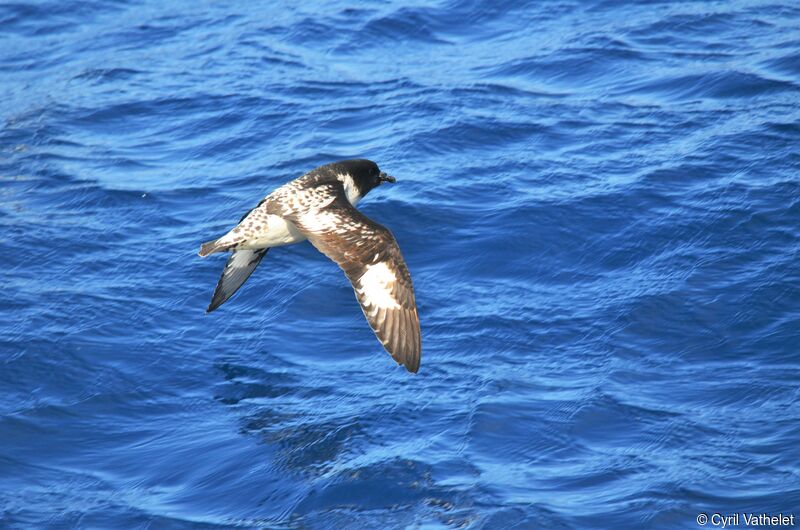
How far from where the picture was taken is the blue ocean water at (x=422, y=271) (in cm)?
909

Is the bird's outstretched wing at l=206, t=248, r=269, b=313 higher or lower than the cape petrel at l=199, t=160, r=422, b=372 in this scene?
lower

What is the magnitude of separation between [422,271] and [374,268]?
2.65 meters

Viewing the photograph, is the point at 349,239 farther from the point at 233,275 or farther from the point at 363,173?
the point at 233,275

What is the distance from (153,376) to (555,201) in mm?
4549

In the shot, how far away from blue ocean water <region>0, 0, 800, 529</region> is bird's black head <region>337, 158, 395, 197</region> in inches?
48.9

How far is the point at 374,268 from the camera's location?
30.4ft

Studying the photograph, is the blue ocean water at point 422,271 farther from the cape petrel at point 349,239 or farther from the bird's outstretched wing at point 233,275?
the cape petrel at point 349,239

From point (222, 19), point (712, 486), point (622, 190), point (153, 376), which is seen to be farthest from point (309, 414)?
point (222, 19)

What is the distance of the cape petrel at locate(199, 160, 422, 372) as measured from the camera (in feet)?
29.7

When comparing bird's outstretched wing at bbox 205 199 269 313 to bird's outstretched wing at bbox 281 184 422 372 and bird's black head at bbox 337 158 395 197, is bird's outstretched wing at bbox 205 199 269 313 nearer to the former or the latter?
bird's black head at bbox 337 158 395 197

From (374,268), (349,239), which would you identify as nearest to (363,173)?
(349,239)

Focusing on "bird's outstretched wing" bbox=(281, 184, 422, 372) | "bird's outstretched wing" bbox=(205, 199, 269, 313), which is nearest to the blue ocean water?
"bird's outstretched wing" bbox=(205, 199, 269, 313)

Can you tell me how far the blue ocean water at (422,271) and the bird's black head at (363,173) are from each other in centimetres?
124

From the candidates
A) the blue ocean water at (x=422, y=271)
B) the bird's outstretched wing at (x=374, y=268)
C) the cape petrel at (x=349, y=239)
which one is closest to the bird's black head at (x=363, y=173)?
the cape petrel at (x=349, y=239)
